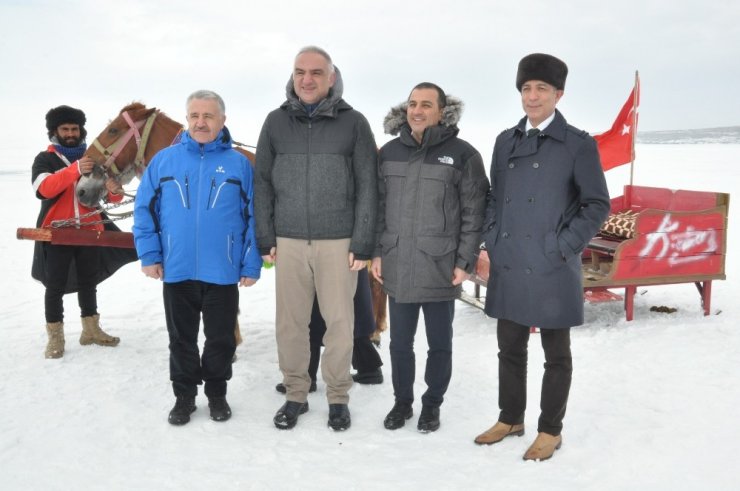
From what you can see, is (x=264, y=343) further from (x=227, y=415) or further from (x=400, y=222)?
(x=400, y=222)

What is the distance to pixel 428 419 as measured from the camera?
3.36 m

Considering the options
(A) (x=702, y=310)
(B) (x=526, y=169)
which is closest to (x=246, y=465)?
(B) (x=526, y=169)

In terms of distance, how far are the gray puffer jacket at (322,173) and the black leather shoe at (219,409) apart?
41.5 inches

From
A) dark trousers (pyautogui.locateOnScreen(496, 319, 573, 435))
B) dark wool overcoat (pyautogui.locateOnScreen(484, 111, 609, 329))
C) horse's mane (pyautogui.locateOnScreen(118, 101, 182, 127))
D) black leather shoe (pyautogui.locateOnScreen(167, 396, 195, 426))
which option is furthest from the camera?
horse's mane (pyautogui.locateOnScreen(118, 101, 182, 127))

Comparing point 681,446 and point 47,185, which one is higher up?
point 47,185

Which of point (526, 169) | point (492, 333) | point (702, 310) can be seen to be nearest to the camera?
point (526, 169)

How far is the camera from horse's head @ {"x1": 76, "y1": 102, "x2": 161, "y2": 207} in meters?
4.38

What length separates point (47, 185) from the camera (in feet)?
14.5

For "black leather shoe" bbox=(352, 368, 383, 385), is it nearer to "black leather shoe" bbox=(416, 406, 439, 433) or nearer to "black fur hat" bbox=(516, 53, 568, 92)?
"black leather shoe" bbox=(416, 406, 439, 433)

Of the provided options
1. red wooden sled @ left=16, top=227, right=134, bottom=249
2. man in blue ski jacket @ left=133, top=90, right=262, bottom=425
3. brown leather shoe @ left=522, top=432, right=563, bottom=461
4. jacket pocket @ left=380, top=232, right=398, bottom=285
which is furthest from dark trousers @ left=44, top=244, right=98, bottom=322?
brown leather shoe @ left=522, top=432, right=563, bottom=461

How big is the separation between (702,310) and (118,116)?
18.1ft

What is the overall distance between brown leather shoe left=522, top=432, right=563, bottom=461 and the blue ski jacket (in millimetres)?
1761

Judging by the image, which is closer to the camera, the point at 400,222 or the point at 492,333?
the point at 400,222

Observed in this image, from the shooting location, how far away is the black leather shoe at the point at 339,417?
3.39 metres
